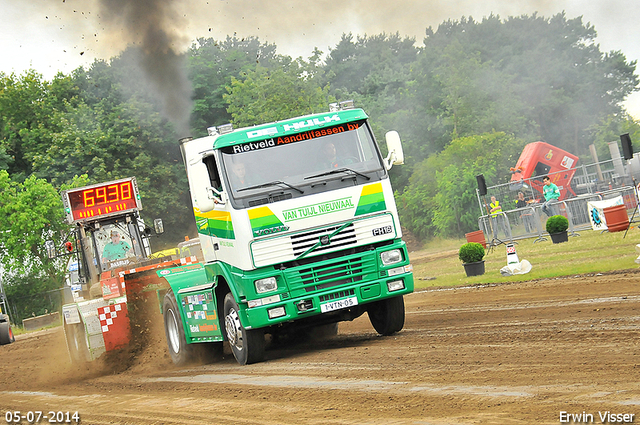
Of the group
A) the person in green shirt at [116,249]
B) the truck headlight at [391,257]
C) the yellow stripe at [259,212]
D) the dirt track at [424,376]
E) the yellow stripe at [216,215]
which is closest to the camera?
the dirt track at [424,376]

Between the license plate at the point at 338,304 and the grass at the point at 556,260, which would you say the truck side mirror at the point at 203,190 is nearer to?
the license plate at the point at 338,304

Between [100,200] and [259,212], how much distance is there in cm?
892

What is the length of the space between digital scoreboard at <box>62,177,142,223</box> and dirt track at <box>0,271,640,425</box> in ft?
14.7

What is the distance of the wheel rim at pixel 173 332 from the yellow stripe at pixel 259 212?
150 inches

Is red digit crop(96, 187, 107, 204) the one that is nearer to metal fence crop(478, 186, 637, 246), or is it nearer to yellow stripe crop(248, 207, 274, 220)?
yellow stripe crop(248, 207, 274, 220)

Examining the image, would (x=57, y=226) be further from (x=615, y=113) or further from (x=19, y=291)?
(x=615, y=113)

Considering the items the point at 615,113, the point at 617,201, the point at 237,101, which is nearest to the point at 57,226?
the point at 237,101

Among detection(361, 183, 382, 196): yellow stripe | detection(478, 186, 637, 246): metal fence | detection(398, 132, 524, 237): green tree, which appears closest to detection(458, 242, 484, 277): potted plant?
detection(478, 186, 637, 246): metal fence

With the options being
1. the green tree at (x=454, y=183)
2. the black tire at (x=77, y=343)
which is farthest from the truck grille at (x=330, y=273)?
the green tree at (x=454, y=183)

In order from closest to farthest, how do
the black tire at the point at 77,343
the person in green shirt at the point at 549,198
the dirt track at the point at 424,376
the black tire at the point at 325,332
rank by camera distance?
the dirt track at the point at 424,376 < the black tire at the point at 325,332 < the black tire at the point at 77,343 < the person in green shirt at the point at 549,198

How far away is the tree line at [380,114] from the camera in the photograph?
4041cm

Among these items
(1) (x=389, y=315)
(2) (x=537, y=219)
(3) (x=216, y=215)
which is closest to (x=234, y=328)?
(3) (x=216, y=215)

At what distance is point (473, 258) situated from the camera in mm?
18688

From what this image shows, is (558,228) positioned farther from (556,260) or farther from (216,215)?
(216,215)
